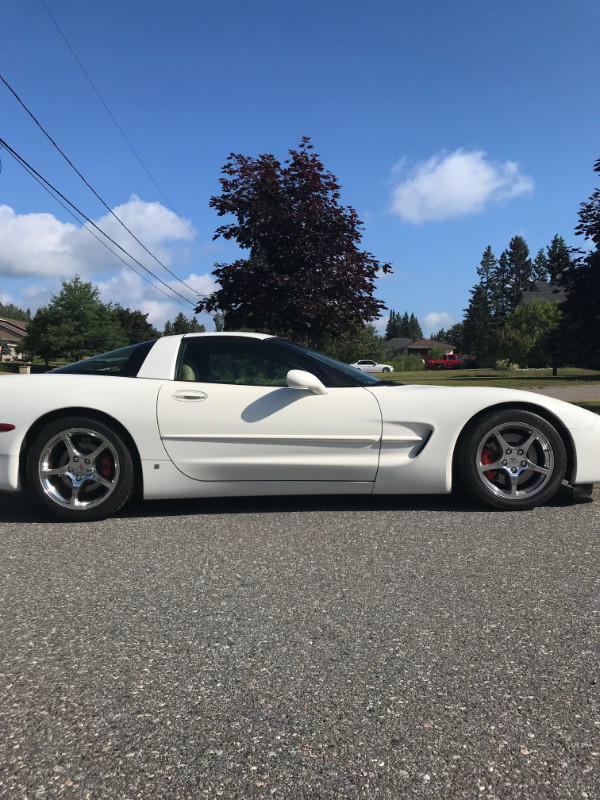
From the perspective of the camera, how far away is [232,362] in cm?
466

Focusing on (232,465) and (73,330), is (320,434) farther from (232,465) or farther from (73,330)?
(73,330)

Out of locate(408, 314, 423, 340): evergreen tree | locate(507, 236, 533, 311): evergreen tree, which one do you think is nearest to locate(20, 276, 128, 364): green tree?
locate(507, 236, 533, 311): evergreen tree

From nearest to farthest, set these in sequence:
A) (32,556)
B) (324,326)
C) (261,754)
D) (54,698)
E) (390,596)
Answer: (261,754) < (54,698) < (390,596) < (32,556) < (324,326)

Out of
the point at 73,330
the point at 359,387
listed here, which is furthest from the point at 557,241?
the point at 359,387

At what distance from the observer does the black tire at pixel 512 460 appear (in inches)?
174

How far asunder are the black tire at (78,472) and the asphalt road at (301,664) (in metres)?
0.32

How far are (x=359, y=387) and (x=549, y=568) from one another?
179 centimetres

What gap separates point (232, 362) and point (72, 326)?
43903 millimetres

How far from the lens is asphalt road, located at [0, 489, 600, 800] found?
1.69m

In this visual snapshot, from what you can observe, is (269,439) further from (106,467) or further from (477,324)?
(477,324)

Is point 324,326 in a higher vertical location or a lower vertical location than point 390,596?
higher

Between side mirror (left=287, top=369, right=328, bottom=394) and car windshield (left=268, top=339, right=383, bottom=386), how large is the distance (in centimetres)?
23

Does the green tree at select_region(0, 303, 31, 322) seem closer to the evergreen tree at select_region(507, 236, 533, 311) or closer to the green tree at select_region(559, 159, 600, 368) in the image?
the evergreen tree at select_region(507, 236, 533, 311)

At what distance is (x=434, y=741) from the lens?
1809 millimetres
